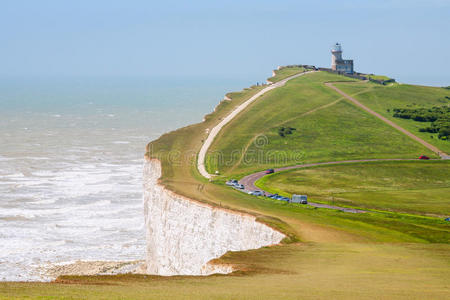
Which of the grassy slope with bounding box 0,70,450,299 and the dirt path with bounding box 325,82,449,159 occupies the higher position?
the dirt path with bounding box 325,82,449,159

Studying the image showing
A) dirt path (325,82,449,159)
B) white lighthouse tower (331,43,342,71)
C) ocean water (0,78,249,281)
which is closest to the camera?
ocean water (0,78,249,281)

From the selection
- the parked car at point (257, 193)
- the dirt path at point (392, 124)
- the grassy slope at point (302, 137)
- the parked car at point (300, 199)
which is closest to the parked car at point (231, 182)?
the parked car at point (257, 193)

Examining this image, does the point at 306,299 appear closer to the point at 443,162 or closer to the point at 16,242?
the point at 16,242

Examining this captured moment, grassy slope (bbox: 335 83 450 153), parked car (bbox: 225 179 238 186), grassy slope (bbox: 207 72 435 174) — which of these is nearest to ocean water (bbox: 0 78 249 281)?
parked car (bbox: 225 179 238 186)

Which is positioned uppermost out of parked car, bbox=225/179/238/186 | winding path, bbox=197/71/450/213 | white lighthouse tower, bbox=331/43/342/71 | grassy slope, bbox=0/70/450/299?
white lighthouse tower, bbox=331/43/342/71

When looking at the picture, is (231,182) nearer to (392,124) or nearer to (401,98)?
(392,124)

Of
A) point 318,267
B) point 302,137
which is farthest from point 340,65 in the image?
point 318,267

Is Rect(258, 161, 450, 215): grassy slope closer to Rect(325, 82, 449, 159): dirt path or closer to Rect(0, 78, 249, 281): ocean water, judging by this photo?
Rect(325, 82, 449, 159): dirt path

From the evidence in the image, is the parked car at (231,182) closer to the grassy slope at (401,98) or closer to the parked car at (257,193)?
the parked car at (257,193)

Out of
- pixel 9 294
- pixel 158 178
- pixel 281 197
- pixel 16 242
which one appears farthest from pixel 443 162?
pixel 9 294
